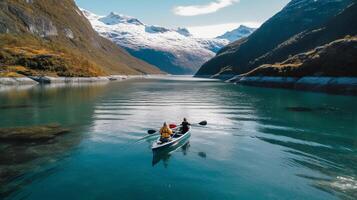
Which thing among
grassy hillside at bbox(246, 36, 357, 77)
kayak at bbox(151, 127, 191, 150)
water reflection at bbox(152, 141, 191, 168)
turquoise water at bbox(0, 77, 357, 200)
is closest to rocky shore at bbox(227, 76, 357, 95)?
grassy hillside at bbox(246, 36, 357, 77)

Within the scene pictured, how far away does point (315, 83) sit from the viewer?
128 meters

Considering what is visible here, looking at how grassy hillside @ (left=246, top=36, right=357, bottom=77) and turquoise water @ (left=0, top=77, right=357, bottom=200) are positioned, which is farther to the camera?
grassy hillside @ (left=246, top=36, right=357, bottom=77)

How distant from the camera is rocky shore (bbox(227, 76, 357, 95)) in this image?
111438 mm

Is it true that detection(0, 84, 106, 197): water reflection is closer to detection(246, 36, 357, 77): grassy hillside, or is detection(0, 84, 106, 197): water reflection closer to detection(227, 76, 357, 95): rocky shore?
Answer: detection(227, 76, 357, 95): rocky shore

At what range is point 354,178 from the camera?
88.6 ft

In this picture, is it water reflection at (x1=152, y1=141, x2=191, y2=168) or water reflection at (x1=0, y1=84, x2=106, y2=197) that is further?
water reflection at (x1=152, y1=141, x2=191, y2=168)

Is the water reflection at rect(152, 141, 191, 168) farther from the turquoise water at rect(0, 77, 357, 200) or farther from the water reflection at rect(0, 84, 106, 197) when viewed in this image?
the water reflection at rect(0, 84, 106, 197)

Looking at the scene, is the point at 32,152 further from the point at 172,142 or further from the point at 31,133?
the point at 172,142

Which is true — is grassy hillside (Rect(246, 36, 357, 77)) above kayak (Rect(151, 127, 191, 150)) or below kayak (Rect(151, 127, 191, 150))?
above

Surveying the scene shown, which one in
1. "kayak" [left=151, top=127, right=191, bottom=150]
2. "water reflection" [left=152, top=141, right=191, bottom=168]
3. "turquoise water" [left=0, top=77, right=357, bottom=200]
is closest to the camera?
"turquoise water" [left=0, top=77, right=357, bottom=200]

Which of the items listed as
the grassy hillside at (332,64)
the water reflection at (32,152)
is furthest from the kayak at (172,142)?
the grassy hillside at (332,64)

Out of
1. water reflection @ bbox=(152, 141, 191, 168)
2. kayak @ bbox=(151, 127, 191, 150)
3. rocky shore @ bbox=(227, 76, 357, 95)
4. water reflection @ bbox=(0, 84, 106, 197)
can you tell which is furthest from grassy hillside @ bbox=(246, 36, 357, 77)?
water reflection @ bbox=(0, 84, 106, 197)

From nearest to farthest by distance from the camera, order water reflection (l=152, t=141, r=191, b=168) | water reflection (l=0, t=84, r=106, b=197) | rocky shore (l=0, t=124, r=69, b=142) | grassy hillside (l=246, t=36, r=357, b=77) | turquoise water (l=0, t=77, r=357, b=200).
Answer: turquoise water (l=0, t=77, r=357, b=200)
water reflection (l=0, t=84, r=106, b=197)
water reflection (l=152, t=141, r=191, b=168)
rocky shore (l=0, t=124, r=69, b=142)
grassy hillside (l=246, t=36, r=357, b=77)

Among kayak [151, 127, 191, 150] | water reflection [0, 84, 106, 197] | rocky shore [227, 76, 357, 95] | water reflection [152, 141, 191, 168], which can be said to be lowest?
water reflection [0, 84, 106, 197]
